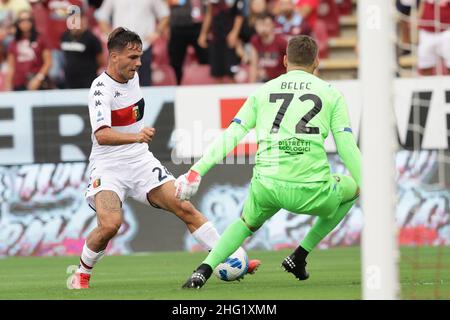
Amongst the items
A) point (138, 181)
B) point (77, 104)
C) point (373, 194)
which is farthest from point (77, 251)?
point (373, 194)

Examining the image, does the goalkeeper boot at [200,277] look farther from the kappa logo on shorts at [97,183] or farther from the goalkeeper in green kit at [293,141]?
the kappa logo on shorts at [97,183]

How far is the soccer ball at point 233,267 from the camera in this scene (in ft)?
34.6

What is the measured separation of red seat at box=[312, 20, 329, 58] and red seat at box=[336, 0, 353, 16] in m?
0.75

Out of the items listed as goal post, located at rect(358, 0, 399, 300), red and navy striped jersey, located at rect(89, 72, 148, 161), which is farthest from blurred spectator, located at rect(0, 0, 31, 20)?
goal post, located at rect(358, 0, 399, 300)

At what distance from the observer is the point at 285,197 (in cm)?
974

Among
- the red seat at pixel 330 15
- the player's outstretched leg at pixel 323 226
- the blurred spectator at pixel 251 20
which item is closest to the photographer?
the player's outstretched leg at pixel 323 226

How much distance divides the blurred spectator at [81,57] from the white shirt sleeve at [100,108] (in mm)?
7048

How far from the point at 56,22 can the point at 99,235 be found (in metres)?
8.71

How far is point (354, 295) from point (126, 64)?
3085 millimetres

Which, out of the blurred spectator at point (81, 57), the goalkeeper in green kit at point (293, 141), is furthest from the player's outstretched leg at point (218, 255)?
the blurred spectator at point (81, 57)

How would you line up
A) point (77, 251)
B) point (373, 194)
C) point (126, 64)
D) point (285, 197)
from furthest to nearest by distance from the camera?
point (77, 251) → point (126, 64) → point (285, 197) → point (373, 194)

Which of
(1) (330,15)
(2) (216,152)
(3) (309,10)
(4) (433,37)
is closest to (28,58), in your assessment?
(3) (309,10)

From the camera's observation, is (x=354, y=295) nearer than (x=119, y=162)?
Yes

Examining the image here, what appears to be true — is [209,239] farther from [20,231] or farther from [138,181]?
[20,231]
